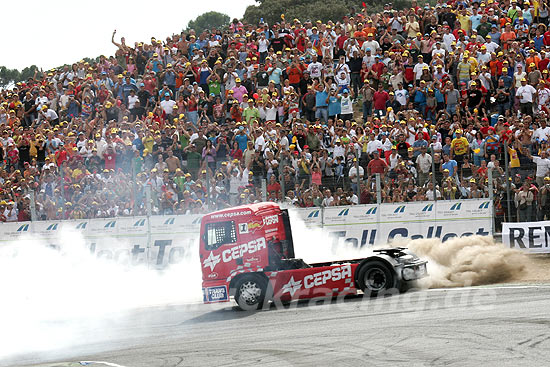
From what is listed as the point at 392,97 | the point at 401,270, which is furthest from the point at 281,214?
the point at 392,97

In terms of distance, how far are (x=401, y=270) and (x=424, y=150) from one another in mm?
5348

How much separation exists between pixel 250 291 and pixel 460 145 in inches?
291

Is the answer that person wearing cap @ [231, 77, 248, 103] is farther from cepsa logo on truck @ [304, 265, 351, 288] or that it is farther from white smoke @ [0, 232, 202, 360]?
cepsa logo on truck @ [304, 265, 351, 288]

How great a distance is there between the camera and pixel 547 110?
19984 mm

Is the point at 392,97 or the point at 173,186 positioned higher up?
the point at 392,97

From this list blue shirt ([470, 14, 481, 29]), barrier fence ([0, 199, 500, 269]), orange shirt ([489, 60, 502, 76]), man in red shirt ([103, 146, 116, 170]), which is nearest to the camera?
barrier fence ([0, 199, 500, 269])

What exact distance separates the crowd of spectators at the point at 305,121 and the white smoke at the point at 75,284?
48.7 inches

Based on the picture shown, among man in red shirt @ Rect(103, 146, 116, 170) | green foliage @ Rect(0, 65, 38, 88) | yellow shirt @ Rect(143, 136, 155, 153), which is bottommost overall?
man in red shirt @ Rect(103, 146, 116, 170)

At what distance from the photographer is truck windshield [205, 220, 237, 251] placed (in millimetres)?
14930

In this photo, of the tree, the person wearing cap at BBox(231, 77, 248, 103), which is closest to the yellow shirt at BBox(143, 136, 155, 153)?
the person wearing cap at BBox(231, 77, 248, 103)

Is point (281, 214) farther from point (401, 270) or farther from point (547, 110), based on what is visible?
point (547, 110)

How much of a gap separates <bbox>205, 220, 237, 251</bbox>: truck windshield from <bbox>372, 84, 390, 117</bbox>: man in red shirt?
29.2ft

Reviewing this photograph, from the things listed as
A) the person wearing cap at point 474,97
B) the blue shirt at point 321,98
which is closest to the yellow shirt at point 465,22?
the person wearing cap at point 474,97

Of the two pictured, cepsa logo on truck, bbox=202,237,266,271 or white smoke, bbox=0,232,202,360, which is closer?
cepsa logo on truck, bbox=202,237,266,271
